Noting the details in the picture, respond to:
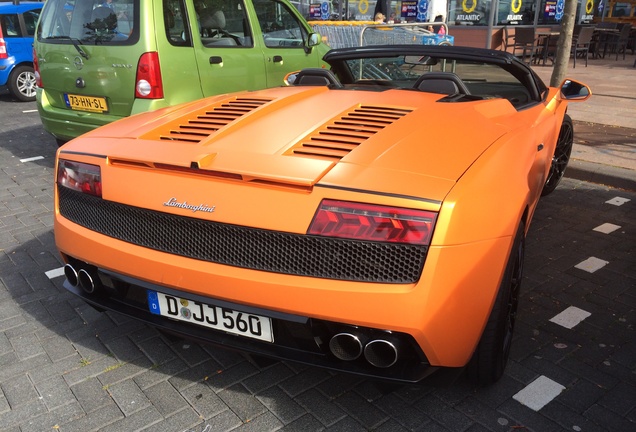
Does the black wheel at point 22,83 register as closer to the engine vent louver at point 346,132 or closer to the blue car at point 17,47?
the blue car at point 17,47

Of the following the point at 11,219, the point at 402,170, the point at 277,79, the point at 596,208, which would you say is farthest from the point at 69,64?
the point at 596,208

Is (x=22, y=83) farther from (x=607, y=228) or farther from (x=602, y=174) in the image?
(x=607, y=228)

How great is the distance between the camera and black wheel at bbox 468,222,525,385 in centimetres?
234

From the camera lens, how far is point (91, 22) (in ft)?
17.9

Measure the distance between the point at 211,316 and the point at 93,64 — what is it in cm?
397

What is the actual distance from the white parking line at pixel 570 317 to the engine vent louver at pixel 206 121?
200 cm

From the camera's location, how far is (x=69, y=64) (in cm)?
556

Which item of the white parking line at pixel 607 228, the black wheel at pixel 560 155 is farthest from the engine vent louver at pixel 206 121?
the black wheel at pixel 560 155

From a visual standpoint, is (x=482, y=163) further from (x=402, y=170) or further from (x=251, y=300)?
(x=251, y=300)

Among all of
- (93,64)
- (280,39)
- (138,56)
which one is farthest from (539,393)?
(280,39)

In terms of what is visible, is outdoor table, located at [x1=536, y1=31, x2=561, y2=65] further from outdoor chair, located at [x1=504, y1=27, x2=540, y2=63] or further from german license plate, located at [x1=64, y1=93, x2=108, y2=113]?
german license plate, located at [x1=64, y1=93, x2=108, y2=113]

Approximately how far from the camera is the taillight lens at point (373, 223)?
1928 millimetres

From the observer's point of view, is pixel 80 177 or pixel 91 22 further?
pixel 91 22

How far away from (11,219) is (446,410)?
396 centimetres
